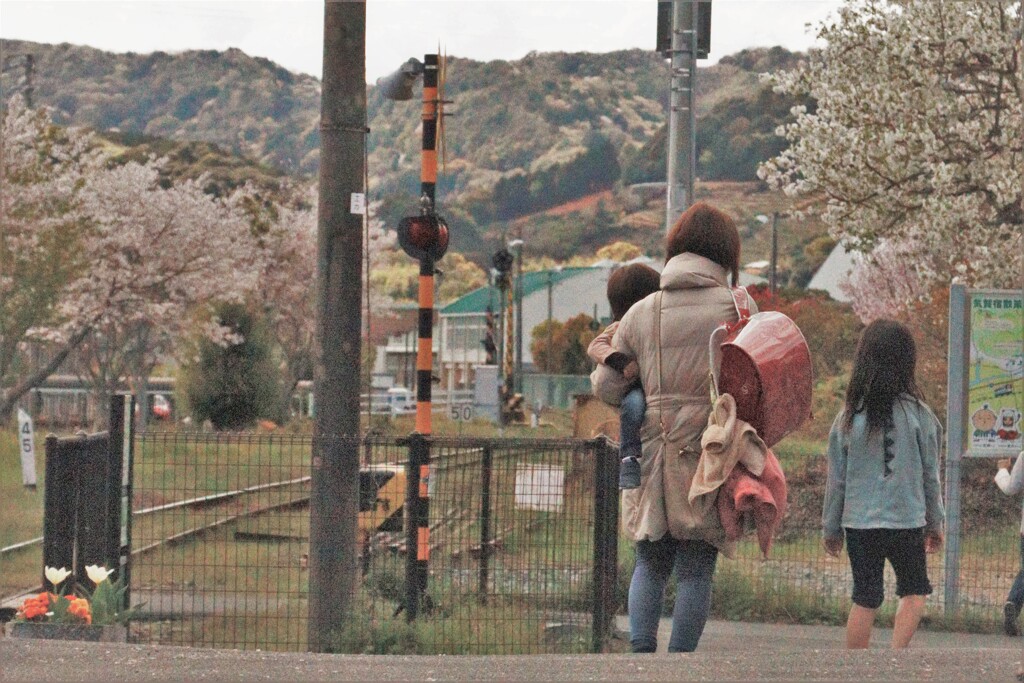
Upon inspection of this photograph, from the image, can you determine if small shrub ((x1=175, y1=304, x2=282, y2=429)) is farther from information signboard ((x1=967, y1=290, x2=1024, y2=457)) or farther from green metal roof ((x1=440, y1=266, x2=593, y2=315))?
green metal roof ((x1=440, y1=266, x2=593, y2=315))

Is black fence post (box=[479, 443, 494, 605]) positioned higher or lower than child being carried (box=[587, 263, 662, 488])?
lower

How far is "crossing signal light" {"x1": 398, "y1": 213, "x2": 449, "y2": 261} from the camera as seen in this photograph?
842cm

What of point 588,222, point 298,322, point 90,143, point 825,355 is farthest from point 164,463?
point 588,222

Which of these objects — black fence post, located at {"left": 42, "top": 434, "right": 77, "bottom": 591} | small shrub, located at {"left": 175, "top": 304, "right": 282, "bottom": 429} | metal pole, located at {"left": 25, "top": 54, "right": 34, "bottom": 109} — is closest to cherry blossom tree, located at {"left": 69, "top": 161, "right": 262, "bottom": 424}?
small shrub, located at {"left": 175, "top": 304, "right": 282, "bottom": 429}

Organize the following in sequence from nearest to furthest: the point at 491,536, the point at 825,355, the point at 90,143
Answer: the point at 491,536 < the point at 825,355 < the point at 90,143

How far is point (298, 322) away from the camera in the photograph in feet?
197

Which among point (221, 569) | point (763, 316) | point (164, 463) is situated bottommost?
point (221, 569)

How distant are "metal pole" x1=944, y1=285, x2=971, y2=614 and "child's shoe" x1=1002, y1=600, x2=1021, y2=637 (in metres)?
0.45

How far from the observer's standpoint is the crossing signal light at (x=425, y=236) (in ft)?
27.6

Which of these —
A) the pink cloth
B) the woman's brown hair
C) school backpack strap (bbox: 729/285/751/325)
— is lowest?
the pink cloth

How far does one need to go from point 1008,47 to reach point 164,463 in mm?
11438

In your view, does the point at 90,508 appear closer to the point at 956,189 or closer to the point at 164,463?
the point at 164,463

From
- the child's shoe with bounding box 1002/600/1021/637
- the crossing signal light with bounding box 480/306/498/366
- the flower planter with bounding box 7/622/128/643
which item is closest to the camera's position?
the flower planter with bounding box 7/622/128/643

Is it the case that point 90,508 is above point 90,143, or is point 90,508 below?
A: below
